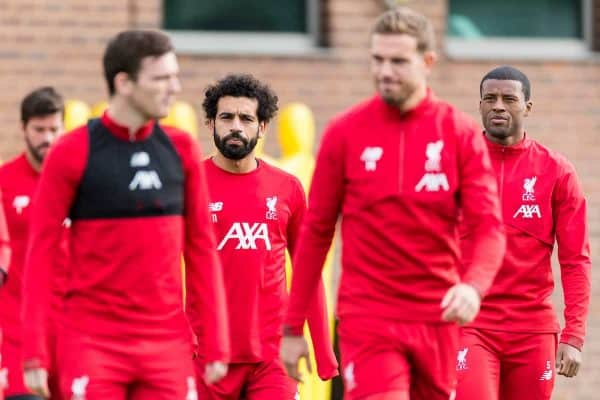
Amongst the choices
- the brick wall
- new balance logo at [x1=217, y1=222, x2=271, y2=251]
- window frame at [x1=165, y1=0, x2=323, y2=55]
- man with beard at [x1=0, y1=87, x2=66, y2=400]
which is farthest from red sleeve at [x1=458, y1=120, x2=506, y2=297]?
window frame at [x1=165, y1=0, x2=323, y2=55]

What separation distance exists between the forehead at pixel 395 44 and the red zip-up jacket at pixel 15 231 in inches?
140

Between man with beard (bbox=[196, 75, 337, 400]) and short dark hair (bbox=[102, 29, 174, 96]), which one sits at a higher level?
short dark hair (bbox=[102, 29, 174, 96])

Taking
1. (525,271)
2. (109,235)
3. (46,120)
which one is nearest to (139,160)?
(109,235)

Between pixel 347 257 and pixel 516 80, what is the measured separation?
8.72 feet

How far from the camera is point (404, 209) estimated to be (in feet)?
26.2

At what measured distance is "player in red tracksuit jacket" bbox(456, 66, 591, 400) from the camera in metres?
10.1

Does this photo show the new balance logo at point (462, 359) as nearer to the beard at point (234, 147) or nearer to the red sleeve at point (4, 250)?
the beard at point (234, 147)

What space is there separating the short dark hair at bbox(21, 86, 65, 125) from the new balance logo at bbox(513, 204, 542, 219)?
300 cm

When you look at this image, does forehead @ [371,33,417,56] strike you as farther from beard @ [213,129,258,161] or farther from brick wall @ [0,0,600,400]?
brick wall @ [0,0,600,400]

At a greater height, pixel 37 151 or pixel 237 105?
pixel 237 105

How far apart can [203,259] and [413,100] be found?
1158 mm

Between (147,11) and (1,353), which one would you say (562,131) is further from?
(1,353)

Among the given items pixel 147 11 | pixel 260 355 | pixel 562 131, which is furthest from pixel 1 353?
pixel 562 131

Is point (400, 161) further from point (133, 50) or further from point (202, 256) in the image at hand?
point (133, 50)
